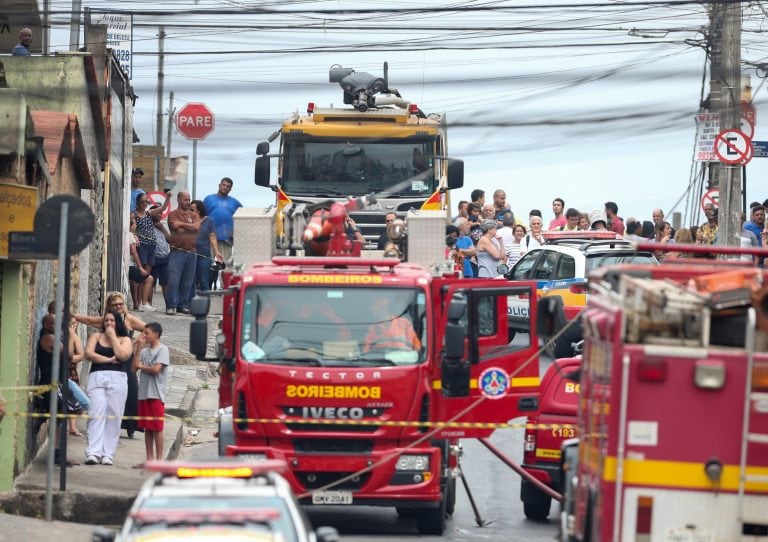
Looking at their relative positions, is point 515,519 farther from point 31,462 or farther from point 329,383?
point 31,462

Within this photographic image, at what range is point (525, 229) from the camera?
32750 millimetres

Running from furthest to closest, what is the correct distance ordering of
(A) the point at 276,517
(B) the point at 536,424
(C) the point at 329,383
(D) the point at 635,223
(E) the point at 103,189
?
(D) the point at 635,223, (E) the point at 103,189, (B) the point at 536,424, (C) the point at 329,383, (A) the point at 276,517

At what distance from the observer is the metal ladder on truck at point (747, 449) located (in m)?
10.4

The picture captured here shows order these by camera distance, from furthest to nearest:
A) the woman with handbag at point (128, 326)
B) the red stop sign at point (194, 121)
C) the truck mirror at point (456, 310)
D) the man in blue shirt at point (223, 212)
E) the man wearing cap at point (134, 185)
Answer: the red stop sign at point (194, 121)
the man wearing cap at point (134, 185)
the man in blue shirt at point (223, 212)
the woman with handbag at point (128, 326)
the truck mirror at point (456, 310)

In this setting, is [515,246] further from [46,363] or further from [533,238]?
[46,363]

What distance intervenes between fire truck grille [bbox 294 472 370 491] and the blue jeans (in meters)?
14.8

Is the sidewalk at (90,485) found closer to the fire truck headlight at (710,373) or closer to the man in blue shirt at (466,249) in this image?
the fire truck headlight at (710,373)

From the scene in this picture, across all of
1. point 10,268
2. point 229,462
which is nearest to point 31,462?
point 10,268

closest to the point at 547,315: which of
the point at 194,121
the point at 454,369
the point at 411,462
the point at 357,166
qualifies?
the point at 454,369

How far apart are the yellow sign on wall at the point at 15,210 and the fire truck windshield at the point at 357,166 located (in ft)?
32.0

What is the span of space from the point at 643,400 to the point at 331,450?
483 cm

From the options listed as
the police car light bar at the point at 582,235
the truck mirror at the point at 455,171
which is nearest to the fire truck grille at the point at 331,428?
the truck mirror at the point at 455,171

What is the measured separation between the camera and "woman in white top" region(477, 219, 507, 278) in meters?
29.2

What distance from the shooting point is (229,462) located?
10.2 meters
